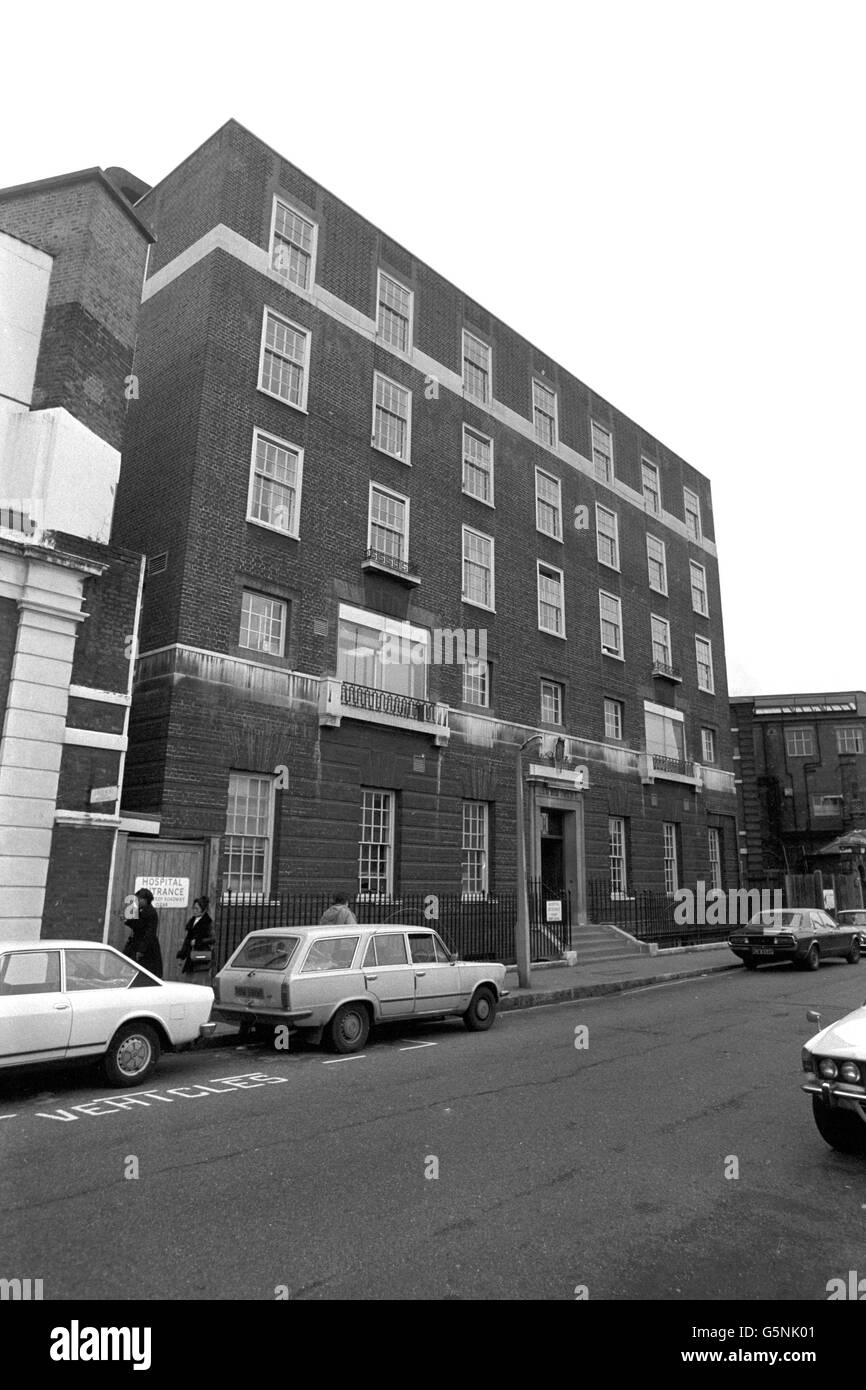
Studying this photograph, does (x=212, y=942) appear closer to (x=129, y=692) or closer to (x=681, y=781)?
(x=129, y=692)

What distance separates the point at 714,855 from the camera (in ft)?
110

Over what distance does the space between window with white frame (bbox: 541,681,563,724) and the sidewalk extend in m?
7.24

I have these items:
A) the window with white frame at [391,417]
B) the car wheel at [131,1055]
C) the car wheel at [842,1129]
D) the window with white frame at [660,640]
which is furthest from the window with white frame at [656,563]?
the car wheel at [842,1129]

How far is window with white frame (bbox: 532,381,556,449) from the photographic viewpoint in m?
29.1

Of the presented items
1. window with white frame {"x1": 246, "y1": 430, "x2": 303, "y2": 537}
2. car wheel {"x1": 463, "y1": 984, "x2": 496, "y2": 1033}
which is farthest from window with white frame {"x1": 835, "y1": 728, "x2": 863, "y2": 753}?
car wheel {"x1": 463, "y1": 984, "x2": 496, "y2": 1033}

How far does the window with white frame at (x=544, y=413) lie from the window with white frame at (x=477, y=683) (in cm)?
905

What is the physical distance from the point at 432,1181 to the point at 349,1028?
533cm

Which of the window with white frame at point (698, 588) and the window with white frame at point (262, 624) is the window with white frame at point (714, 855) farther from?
the window with white frame at point (262, 624)

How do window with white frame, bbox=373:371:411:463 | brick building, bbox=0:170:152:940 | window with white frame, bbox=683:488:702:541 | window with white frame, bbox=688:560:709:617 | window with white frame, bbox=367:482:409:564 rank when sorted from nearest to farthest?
brick building, bbox=0:170:152:940 < window with white frame, bbox=367:482:409:564 < window with white frame, bbox=373:371:411:463 < window with white frame, bbox=688:560:709:617 < window with white frame, bbox=683:488:702:541

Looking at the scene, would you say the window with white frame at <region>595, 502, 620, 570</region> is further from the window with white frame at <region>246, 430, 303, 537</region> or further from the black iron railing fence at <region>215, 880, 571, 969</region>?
the window with white frame at <region>246, 430, 303, 537</region>

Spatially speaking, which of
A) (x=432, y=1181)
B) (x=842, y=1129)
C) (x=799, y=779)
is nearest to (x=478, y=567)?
(x=842, y=1129)

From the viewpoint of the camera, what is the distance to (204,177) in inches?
833

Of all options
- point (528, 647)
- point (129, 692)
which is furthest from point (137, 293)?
point (528, 647)

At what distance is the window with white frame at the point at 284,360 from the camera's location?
20656 millimetres
